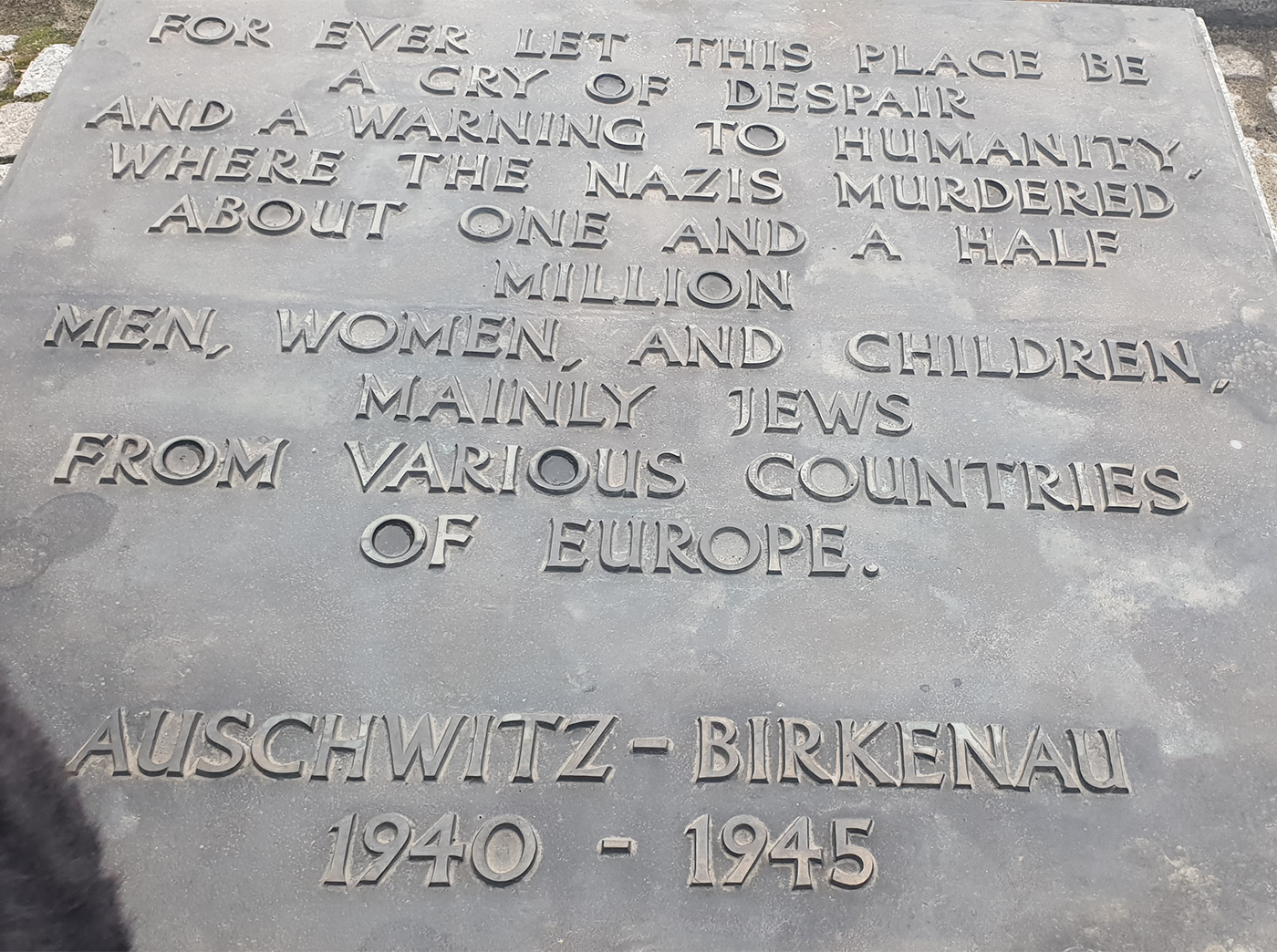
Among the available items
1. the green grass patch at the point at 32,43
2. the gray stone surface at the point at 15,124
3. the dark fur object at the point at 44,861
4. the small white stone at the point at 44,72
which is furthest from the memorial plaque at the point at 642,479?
the green grass patch at the point at 32,43

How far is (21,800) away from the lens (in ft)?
5.22

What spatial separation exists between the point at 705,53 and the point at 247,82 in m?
1.55

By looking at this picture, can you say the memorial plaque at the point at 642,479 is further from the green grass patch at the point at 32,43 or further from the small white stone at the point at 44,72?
the green grass patch at the point at 32,43

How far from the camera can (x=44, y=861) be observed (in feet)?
5.16

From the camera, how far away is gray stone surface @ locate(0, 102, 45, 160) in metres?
4.89

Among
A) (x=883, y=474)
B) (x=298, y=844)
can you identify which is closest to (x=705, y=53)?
(x=883, y=474)

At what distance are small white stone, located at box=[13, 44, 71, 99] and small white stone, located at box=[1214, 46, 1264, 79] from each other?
204 inches

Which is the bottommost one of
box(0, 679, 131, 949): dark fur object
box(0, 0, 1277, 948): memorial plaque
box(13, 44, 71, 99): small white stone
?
box(13, 44, 71, 99): small white stone

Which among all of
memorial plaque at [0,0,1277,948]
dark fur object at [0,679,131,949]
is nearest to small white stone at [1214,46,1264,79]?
memorial plaque at [0,0,1277,948]

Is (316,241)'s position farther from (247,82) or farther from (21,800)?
(21,800)

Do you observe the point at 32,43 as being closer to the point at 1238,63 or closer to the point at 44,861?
the point at 44,861

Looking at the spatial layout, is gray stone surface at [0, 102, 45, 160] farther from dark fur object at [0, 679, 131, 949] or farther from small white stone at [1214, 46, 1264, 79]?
small white stone at [1214, 46, 1264, 79]

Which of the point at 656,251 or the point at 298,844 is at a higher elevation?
the point at 656,251

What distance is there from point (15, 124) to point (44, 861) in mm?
4357
